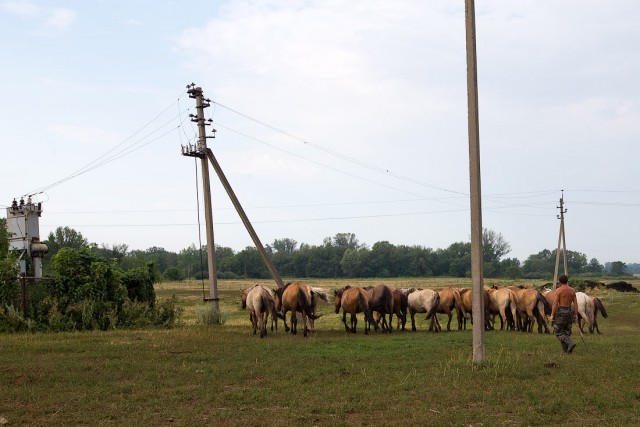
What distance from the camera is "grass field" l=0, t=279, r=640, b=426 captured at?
9.86 m

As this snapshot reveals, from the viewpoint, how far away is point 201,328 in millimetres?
24094

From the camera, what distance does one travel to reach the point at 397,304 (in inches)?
1014

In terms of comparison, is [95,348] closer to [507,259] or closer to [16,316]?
[16,316]

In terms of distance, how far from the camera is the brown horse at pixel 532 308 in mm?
23906

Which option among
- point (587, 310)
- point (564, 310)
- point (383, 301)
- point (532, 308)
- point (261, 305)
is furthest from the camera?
point (587, 310)

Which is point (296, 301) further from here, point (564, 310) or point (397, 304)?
point (564, 310)

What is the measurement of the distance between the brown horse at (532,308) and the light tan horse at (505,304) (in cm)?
22

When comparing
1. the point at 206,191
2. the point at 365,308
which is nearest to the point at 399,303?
the point at 365,308

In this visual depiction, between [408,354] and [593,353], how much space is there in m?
4.21

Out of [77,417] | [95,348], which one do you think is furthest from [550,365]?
[95,348]

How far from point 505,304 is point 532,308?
1.07 metres

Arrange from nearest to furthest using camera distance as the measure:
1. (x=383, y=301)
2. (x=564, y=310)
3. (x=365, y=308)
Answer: (x=564, y=310), (x=365, y=308), (x=383, y=301)

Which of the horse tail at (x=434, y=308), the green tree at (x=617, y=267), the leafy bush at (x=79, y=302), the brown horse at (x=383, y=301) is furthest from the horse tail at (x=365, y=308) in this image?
the green tree at (x=617, y=267)

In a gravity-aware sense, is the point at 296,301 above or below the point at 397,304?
above
